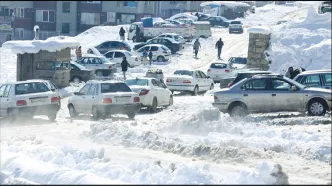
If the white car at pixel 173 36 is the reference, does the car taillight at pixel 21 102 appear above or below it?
below

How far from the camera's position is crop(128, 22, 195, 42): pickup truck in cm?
6290

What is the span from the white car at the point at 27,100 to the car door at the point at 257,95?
19.8ft

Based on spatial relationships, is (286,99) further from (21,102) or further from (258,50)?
(258,50)

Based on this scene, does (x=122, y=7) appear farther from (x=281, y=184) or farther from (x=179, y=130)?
(x=281, y=184)

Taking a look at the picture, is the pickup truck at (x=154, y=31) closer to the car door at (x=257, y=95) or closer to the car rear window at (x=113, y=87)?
the car rear window at (x=113, y=87)

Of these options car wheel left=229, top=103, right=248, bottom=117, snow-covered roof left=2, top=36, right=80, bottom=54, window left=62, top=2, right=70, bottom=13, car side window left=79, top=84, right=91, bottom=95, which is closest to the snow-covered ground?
car wheel left=229, top=103, right=248, bottom=117

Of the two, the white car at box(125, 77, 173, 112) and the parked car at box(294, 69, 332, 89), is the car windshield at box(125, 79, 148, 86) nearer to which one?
the white car at box(125, 77, 173, 112)

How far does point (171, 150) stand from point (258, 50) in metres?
23.0

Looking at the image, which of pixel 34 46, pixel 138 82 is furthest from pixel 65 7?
pixel 138 82

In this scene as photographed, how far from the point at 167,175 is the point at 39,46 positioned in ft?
74.7

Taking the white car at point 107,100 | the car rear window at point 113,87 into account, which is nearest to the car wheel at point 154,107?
the white car at point 107,100

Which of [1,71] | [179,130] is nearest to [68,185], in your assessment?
[179,130]

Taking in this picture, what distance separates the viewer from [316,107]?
24.7 metres

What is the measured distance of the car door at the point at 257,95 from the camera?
985 inches
